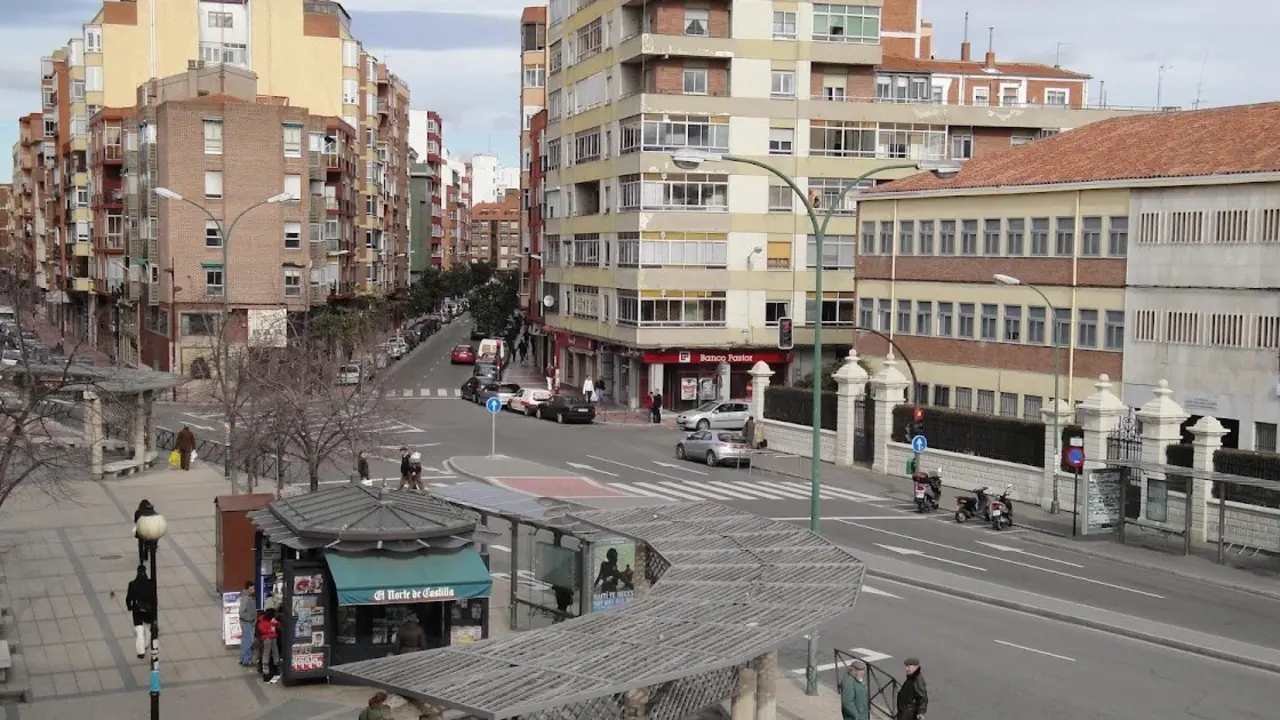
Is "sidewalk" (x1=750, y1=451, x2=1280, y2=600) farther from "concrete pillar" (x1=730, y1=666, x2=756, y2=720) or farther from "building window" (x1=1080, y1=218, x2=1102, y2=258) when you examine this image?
"concrete pillar" (x1=730, y1=666, x2=756, y2=720)

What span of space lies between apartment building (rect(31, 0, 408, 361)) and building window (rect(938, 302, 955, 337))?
41.5m

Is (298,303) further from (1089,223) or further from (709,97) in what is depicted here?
(1089,223)

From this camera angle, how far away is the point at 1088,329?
47844 mm

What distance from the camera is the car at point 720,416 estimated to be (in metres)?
57.2

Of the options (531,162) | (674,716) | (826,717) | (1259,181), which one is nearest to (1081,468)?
(1259,181)

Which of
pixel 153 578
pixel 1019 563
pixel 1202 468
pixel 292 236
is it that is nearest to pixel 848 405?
pixel 1202 468

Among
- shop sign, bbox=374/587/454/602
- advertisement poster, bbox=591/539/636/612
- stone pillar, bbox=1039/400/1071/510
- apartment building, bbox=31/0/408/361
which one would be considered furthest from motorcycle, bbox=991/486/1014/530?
apartment building, bbox=31/0/408/361

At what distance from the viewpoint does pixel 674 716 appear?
48.8 feet

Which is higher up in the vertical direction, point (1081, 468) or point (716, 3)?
point (716, 3)

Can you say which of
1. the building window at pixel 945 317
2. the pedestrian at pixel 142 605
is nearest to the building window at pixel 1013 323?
the building window at pixel 945 317

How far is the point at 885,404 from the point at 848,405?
1865 mm

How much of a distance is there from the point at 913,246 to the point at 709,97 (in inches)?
561

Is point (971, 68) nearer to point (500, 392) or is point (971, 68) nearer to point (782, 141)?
point (782, 141)

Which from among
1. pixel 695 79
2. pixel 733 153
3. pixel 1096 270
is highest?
pixel 695 79
